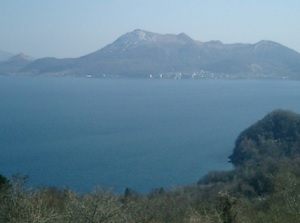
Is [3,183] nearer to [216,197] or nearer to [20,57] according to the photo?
[216,197]

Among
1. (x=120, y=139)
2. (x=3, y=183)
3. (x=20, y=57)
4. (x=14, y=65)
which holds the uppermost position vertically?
(x=20, y=57)

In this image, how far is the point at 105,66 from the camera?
127625mm

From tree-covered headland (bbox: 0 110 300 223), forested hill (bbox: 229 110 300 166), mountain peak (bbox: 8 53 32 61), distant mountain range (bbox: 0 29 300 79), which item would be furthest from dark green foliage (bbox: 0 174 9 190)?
mountain peak (bbox: 8 53 32 61)

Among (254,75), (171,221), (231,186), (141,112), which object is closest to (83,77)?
(254,75)

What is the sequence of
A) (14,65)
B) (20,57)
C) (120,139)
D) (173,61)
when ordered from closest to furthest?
1. (120,139)
2. (173,61)
3. (14,65)
4. (20,57)

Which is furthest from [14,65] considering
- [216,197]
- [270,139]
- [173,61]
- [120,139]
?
[216,197]

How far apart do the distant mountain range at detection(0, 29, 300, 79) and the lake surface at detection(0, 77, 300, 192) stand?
62.0m

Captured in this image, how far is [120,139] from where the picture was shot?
34625 millimetres

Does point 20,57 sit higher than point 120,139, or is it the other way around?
point 20,57

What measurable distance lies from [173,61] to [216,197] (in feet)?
430

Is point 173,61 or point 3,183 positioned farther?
point 173,61

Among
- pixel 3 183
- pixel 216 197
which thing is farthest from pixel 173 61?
pixel 3 183

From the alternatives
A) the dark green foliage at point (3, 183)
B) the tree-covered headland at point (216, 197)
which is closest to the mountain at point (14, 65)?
the tree-covered headland at point (216, 197)

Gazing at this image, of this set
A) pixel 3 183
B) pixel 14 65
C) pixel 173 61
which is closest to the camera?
pixel 3 183
